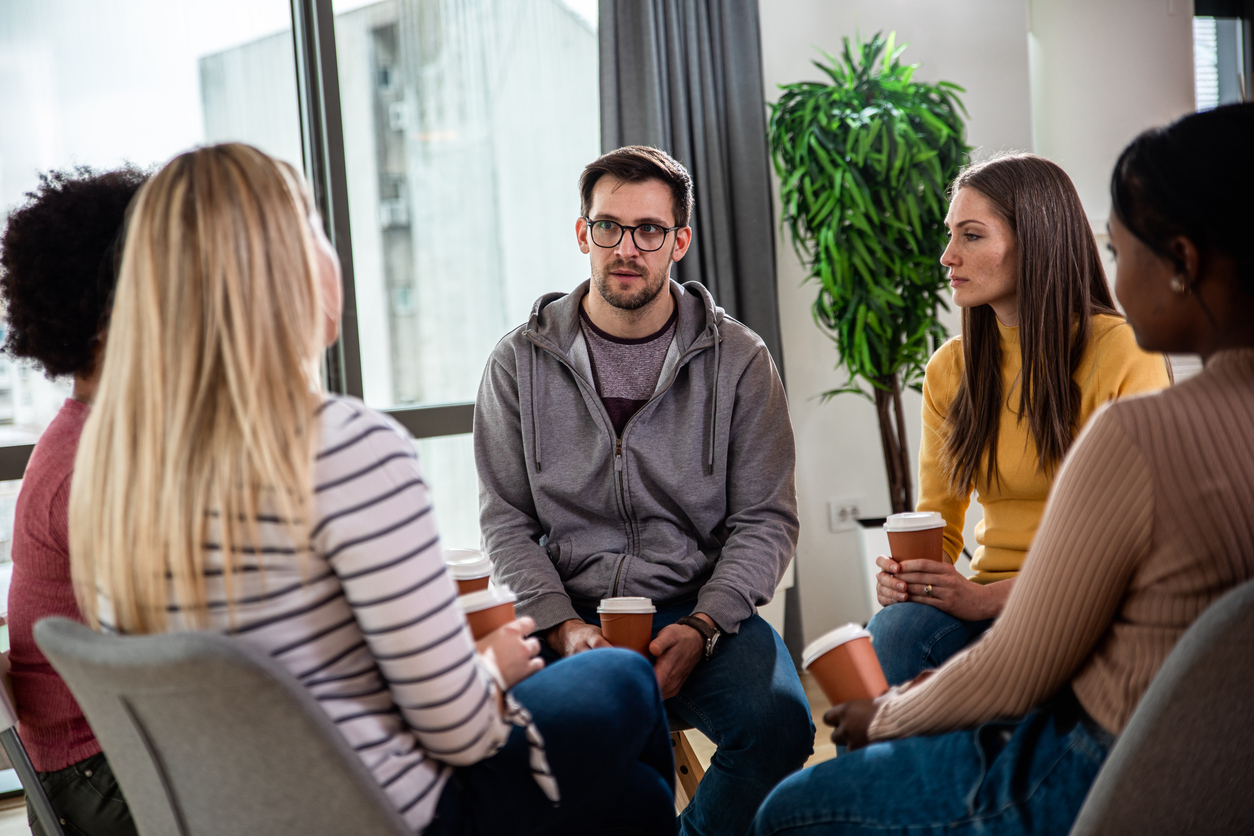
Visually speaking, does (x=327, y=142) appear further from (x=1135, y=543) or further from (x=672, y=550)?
(x=1135, y=543)

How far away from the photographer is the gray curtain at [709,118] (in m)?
2.92

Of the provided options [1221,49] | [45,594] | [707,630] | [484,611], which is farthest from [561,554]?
[1221,49]

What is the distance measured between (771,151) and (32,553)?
2.32 meters

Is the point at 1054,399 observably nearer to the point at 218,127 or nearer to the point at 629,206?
the point at 629,206

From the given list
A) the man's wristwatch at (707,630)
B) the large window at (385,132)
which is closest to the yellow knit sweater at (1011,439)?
the man's wristwatch at (707,630)

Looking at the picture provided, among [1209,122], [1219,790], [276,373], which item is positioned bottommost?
[1219,790]

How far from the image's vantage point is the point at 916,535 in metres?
1.62

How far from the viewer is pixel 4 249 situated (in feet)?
4.37

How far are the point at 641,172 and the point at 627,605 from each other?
905mm

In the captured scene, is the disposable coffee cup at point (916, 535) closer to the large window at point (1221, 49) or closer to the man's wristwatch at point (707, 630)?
the man's wristwatch at point (707, 630)

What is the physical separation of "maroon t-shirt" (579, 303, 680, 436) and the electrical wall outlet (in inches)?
59.5

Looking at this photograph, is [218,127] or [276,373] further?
[218,127]

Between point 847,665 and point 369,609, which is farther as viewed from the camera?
point 847,665

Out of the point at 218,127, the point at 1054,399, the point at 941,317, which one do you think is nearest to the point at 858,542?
the point at 941,317
